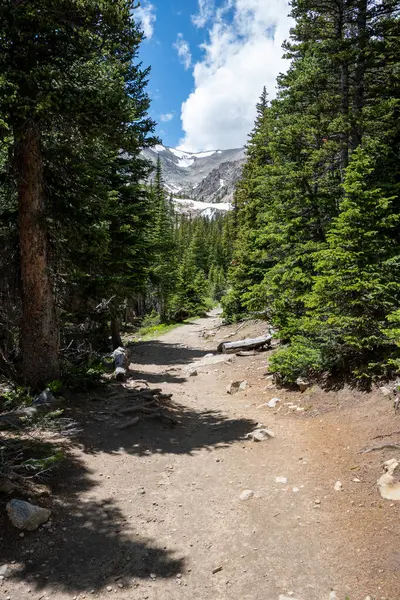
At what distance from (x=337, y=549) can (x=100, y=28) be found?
35.9 ft

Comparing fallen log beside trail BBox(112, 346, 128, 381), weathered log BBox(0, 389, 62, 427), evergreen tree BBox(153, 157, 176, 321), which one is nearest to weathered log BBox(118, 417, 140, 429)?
weathered log BBox(0, 389, 62, 427)

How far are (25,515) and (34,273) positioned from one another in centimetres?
545

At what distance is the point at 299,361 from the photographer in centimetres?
988

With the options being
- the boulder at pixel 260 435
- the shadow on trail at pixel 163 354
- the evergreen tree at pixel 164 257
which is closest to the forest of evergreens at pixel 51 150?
the boulder at pixel 260 435

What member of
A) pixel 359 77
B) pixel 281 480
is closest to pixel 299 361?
pixel 281 480

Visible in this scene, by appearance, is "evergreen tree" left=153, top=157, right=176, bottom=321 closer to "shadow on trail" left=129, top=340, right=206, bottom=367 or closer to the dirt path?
"shadow on trail" left=129, top=340, right=206, bottom=367

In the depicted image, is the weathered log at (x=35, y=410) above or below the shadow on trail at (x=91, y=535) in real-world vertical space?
above

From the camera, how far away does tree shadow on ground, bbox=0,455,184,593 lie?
13.0ft

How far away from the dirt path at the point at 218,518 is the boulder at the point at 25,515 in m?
0.13

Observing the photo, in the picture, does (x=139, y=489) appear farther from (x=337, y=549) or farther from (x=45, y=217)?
(x=45, y=217)

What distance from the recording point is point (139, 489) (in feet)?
19.5

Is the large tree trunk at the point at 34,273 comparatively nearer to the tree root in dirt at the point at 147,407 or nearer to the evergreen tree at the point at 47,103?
the evergreen tree at the point at 47,103

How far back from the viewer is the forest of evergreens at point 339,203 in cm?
840

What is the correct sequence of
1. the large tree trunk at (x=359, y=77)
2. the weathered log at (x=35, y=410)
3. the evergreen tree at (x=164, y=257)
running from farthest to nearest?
the evergreen tree at (x=164, y=257), the large tree trunk at (x=359, y=77), the weathered log at (x=35, y=410)
